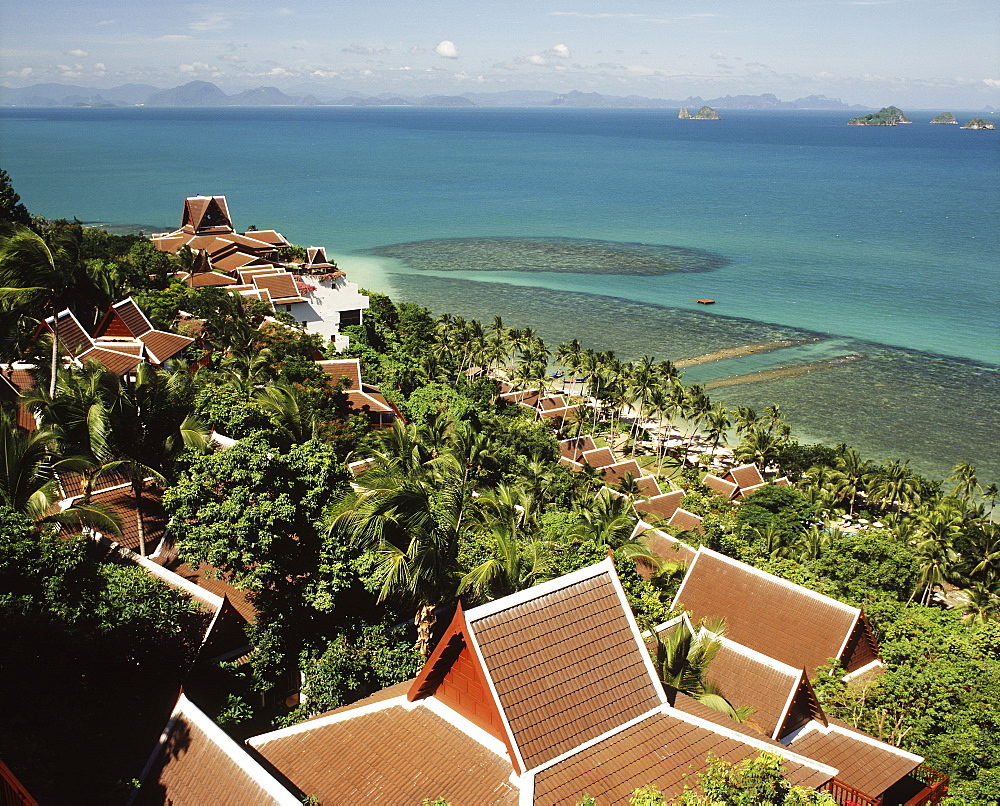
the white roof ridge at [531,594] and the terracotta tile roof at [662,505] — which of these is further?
the terracotta tile roof at [662,505]

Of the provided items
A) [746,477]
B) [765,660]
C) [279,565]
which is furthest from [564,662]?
[746,477]

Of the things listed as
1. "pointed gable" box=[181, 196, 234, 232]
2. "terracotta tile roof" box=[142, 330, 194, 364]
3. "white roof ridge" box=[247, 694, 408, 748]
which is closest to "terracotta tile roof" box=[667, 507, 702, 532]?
"terracotta tile roof" box=[142, 330, 194, 364]

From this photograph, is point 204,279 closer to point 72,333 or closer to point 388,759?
point 72,333

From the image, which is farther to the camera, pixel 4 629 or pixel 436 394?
pixel 436 394

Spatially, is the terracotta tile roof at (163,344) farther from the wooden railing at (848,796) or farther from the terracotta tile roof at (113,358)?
the wooden railing at (848,796)

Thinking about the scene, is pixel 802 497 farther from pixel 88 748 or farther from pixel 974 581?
pixel 88 748

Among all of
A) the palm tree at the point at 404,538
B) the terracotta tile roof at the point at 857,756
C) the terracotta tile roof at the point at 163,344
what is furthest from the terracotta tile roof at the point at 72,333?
the terracotta tile roof at the point at 857,756

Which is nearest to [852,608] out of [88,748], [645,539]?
[645,539]
